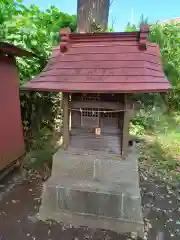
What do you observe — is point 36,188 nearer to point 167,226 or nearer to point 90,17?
point 167,226

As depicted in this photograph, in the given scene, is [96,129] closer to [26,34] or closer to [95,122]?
[95,122]

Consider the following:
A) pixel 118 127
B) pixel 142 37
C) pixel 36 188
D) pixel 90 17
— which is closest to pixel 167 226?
pixel 118 127

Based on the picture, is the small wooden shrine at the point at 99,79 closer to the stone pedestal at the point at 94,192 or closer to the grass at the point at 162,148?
the stone pedestal at the point at 94,192

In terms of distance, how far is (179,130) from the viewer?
609 cm

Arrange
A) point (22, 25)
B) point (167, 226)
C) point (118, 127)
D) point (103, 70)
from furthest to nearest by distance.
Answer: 1. point (22, 25)
2. point (118, 127)
3. point (167, 226)
4. point (103, 70)

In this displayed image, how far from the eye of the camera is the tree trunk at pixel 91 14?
385 cm

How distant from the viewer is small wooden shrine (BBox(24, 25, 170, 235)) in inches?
92.7

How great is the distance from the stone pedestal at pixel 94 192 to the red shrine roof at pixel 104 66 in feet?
3.11

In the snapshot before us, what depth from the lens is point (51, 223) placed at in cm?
256

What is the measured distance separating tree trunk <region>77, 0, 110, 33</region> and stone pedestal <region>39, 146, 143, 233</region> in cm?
250

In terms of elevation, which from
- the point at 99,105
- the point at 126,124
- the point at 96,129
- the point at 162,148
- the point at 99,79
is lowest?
the point at 162,148

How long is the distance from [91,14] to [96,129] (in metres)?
2.40

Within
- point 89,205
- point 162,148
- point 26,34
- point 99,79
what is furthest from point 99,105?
point 162,148

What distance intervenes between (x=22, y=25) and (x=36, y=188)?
2853 millimetres
